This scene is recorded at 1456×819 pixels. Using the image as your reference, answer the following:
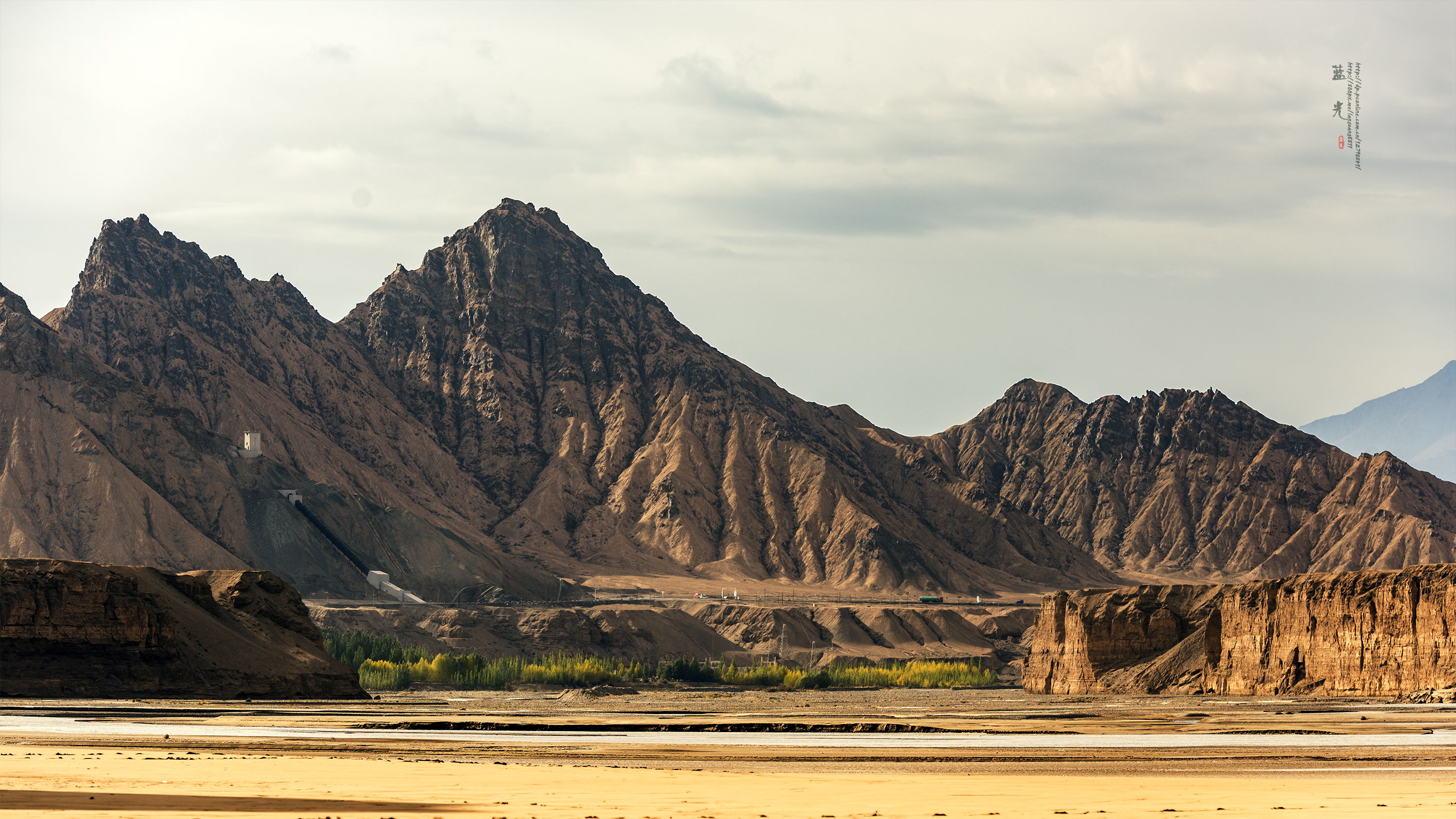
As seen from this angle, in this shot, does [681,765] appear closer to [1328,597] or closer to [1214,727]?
[1214,727]

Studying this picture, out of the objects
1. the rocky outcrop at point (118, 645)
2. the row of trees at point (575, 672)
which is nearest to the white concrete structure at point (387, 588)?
the row of trees at point (575, 672)

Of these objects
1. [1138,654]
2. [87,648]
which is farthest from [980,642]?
[87,648]

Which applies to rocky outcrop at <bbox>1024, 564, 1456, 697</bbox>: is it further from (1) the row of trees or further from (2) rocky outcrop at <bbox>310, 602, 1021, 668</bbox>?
(2) rocky outcrop at <bbox>310, 602, 1021, 668</bbox>

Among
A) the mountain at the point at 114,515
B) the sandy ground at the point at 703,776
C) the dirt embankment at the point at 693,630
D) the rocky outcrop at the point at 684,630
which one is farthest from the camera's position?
the mountain at the point at 114,515

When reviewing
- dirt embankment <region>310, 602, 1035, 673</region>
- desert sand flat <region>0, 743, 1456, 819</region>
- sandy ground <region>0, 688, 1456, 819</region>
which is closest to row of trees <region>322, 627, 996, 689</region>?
dirt embankment <region>310, 602, 1035, 673</region>

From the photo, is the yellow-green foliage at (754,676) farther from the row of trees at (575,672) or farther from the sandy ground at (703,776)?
the sandy ground at (703,776)

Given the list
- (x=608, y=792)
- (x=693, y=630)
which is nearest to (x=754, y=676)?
(x=693, y=630)

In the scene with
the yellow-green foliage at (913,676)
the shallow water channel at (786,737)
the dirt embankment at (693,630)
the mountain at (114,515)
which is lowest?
the yellow-green foliage at (913,676)
